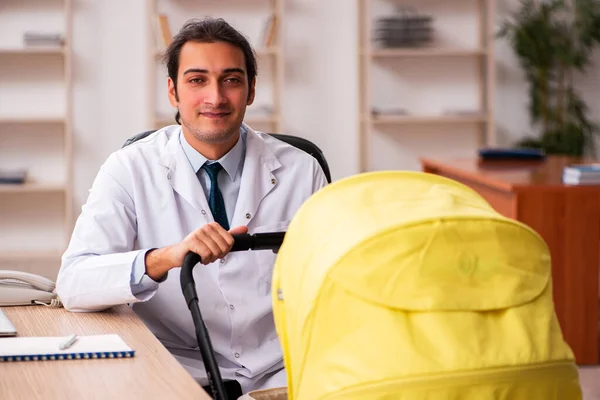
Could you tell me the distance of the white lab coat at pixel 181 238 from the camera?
2.02m

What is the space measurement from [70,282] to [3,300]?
0.18 m

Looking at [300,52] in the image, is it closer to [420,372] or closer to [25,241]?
[25,241]

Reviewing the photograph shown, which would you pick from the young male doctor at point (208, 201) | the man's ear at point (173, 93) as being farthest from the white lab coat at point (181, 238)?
the man's ear at point (173, 93)

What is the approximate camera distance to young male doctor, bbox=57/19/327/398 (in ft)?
6.67

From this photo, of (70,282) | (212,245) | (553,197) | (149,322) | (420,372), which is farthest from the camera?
(553,197)

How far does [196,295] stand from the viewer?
152 cm

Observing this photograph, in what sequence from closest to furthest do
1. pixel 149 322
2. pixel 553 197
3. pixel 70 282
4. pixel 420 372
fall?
pixel 420 372 < pixel 70 282 < pixel 149 322 < pixel 553 197

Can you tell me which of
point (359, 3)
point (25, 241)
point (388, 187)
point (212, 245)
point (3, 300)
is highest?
point (359, 3)

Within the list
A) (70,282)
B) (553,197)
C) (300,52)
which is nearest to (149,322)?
(70,282)

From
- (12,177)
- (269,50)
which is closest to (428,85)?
Answer: (269,50)

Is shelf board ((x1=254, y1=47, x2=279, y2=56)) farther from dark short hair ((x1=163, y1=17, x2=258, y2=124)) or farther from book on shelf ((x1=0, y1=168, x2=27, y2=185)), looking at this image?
dark short hair ((x1=163, y1=17, x2=258, y2=124))

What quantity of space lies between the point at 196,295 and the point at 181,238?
592 mm

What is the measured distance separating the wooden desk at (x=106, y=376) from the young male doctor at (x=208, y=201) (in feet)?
0.79

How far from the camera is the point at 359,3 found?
620cm
